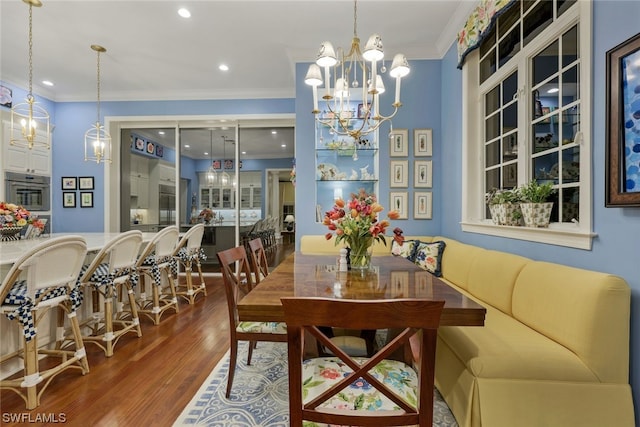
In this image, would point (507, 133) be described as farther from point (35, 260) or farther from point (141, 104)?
point (141, 104)

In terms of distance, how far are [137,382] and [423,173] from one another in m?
3.59

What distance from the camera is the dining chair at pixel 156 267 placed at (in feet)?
10.0

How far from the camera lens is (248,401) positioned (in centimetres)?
185

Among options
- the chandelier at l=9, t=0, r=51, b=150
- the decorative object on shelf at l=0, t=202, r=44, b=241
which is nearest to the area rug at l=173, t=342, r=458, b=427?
A: the decorative object on shelf at l=0, t=202, r=44, b=241

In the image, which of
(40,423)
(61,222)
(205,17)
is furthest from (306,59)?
(61,222)

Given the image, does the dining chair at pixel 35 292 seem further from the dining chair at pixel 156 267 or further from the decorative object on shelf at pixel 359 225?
the decorative object on shelf at pixel 359 225

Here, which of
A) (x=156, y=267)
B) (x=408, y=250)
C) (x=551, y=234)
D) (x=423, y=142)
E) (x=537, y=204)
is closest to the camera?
(x=551, y=234)

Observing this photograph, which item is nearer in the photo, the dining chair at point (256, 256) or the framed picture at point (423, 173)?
the dining chair at point (256, 256)

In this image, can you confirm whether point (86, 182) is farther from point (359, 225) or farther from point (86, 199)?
point (359, 225)

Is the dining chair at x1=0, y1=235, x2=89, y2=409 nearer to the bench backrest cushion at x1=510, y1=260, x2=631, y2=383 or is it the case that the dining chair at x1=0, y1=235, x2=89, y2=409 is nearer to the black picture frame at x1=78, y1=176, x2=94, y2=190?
the bench backrest cushion at x1=510, y1=260, x2=631, y2=383

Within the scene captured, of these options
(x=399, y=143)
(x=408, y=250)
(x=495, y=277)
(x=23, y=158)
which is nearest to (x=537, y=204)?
(x=495, y=277)

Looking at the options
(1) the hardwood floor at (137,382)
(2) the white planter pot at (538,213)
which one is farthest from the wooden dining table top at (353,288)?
(1) the hardwood floor at (137,382)

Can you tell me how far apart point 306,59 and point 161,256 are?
3.00m

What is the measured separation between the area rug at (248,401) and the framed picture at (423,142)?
9.18 feet
